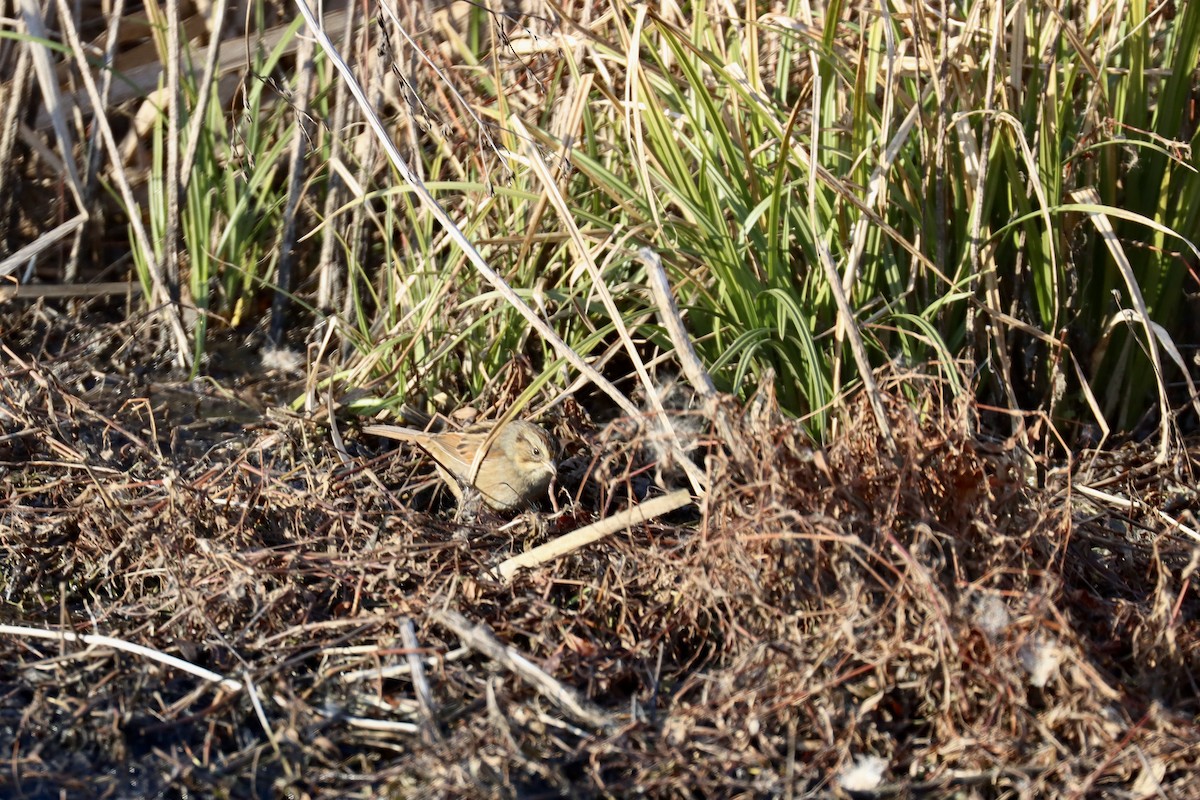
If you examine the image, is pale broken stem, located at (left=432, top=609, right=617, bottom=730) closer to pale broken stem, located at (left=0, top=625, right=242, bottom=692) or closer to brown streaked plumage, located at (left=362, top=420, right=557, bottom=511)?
pale broken stem, located at (left=0, top=625, right=242, bottom=692)

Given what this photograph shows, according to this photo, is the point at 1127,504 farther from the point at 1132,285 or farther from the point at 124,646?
the point at 124,646

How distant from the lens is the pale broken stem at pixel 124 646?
2557mm

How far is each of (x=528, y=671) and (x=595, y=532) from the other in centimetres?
45

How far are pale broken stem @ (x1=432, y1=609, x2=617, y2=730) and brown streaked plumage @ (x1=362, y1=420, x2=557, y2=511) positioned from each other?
620 mm

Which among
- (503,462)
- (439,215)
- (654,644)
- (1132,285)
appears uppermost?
(439,215)

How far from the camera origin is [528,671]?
8.05 feet

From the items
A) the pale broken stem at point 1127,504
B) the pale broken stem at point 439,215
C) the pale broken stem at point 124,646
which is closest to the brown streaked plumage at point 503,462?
the pale broken stem at point 439,215

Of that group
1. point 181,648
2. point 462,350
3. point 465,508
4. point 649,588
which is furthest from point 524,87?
point 181,648

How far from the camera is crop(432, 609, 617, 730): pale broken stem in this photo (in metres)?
2.39

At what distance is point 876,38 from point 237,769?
2402 mm

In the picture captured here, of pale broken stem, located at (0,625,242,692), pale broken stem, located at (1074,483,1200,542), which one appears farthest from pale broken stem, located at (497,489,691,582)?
pale broken stem, located at (1074,483,1200,542)

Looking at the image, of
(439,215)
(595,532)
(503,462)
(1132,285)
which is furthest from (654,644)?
(1132,285)

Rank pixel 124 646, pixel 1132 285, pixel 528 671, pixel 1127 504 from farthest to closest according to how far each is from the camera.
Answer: pixel 1127 504 < pixel 1132 285 < pixel 124 646 < pixel 528 671

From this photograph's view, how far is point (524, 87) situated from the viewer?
12.8 ft
